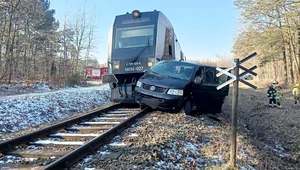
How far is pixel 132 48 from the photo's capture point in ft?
33.8

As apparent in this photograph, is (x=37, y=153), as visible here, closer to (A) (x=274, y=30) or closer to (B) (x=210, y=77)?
(B) (x=210, y=77)

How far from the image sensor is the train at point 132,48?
9.96m

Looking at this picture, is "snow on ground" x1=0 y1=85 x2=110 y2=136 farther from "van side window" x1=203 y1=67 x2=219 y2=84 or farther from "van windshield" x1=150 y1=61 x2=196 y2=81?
"van side window" x1=203 y1=67 x2=219 y2=84

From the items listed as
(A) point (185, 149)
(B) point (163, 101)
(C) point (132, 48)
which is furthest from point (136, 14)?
(A) point (185, 149)

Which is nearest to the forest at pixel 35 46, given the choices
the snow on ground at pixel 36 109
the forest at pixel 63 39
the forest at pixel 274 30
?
the forest at pixel 63 39

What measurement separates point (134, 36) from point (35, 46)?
26.5m

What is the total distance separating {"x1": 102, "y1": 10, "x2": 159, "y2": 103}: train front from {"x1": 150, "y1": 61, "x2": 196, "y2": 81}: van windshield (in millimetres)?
768

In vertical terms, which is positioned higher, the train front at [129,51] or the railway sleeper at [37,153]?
the train front at [129,51]

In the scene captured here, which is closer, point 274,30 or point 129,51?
point 129,51

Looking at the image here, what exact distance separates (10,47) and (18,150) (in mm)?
20290

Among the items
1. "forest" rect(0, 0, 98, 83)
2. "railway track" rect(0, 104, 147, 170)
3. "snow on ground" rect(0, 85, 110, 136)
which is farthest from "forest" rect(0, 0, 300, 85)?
"railway track" rect(0, 104, 147, 170)

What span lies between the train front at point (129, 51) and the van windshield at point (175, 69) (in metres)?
0.77

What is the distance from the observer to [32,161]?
13.3 feet

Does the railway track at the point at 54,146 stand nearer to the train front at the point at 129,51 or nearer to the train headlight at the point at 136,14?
the train front at the point at 129,51
